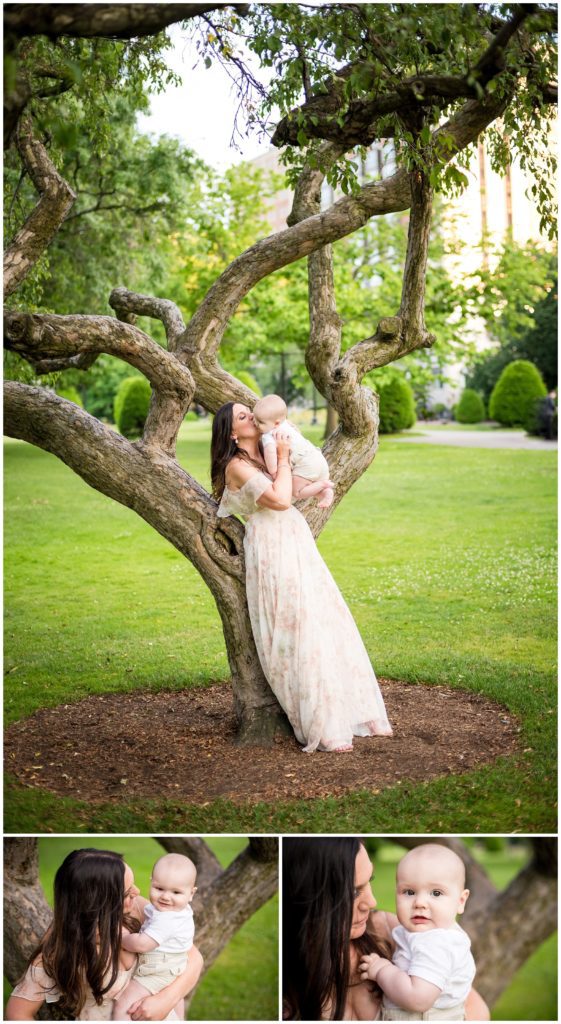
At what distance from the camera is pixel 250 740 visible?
5.21 meters

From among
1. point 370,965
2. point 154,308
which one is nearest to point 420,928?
point 370,965

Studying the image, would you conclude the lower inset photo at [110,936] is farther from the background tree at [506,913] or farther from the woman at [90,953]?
the background tree at [506,913]

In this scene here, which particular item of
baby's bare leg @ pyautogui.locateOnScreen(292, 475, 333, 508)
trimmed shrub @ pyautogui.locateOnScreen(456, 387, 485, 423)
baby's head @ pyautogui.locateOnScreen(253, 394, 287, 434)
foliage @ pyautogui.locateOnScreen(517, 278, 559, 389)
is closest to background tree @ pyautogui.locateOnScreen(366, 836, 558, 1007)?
baby's bare leg @ pyautogui.locateOnScreen(292, 475, 333, 508)

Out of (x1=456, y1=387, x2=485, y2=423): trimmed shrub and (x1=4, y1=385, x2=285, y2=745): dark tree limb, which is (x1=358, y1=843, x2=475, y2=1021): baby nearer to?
(x1=4, y1=385, x2=285, y2=745): dark tree limb

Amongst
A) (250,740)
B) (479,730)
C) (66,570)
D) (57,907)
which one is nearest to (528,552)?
(66,570)

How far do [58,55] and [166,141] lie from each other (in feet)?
33.2

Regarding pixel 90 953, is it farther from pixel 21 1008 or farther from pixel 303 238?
pixel 303 238

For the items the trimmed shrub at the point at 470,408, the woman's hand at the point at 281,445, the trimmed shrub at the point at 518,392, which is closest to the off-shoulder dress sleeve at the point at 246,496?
the woman's hand at the point at 281,445

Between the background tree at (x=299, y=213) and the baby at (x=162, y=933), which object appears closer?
the baby at (x=162, y=933)

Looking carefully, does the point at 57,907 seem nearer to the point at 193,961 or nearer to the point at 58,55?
the point at 193,961

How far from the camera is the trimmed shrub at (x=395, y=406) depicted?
76.1 feet

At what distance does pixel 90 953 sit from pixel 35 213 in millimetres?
3532

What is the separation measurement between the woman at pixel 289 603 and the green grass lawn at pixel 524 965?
127 centimetres

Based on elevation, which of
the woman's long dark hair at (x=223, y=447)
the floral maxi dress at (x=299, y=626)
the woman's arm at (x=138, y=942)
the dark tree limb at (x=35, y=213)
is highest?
the dark tree limb at (x=35, y=213)
